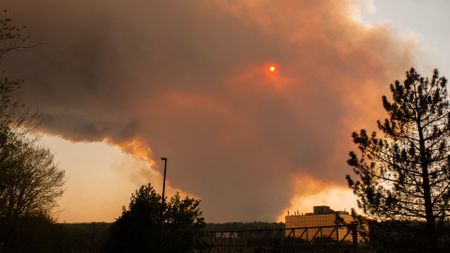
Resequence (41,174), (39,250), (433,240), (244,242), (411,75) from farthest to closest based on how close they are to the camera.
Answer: (39,250)
(244,242)
(41,174)
(411,75)
(433,240)

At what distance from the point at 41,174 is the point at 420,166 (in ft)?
112

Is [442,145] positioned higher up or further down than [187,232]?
higher up

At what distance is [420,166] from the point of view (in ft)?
77.8

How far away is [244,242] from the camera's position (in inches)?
1751

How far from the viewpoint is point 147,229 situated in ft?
114

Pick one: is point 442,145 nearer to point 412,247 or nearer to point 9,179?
point 412,247

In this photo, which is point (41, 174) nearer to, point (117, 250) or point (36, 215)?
point (36, 215)

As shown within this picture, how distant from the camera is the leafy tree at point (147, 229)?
111ft

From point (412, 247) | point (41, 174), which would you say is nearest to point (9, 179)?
point (41, 174)

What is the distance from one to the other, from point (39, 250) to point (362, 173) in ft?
154

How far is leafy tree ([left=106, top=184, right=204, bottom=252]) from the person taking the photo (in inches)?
1337

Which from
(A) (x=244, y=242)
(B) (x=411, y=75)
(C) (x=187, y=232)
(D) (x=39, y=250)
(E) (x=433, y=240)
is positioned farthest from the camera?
(D) (x=39, y=250)

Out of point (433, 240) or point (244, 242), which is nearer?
point (433, 240)

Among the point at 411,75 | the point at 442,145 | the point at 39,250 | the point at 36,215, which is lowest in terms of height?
the point at 39,250
